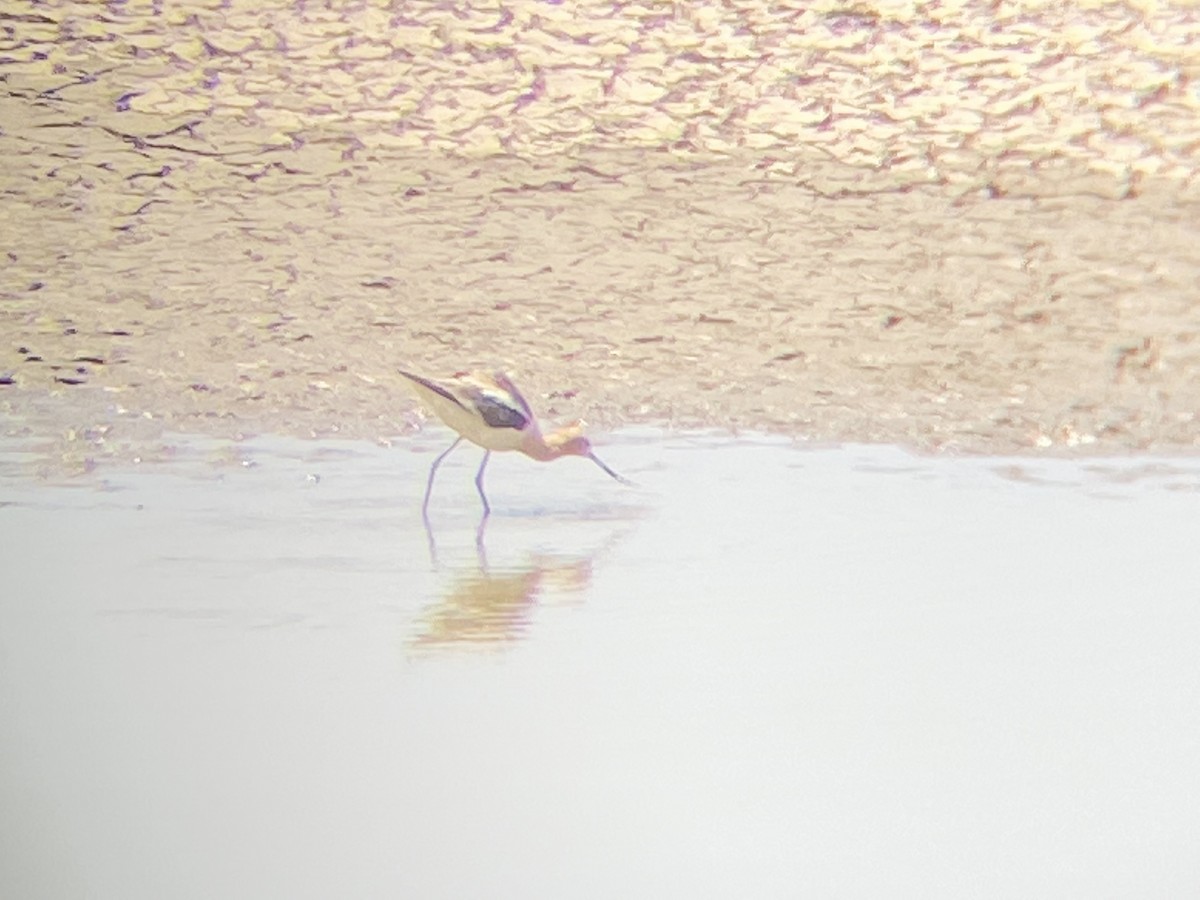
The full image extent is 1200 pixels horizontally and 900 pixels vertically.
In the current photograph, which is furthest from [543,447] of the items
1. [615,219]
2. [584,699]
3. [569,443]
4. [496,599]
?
[615,219]

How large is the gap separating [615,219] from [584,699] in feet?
4.24

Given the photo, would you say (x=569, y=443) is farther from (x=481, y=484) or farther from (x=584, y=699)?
(x=584, y=699)

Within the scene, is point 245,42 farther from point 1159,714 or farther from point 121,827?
point 1159,714

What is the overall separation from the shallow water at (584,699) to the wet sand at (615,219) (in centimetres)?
39

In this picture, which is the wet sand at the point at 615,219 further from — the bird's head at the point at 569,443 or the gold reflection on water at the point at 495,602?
the gold reflection on water at the point at 495,602

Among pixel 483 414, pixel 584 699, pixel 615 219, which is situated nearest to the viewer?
pixel 584 699

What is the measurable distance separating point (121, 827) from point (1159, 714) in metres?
1.04

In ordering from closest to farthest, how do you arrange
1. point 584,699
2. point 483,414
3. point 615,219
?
point 584,699
point 483,414
point 615,219

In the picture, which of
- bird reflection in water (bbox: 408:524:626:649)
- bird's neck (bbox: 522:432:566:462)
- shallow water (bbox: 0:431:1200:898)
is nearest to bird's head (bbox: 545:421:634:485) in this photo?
bird's neck (bbox: 522:432:566:462)

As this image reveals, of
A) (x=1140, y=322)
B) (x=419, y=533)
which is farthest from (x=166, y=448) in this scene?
(x=1140, y=322)

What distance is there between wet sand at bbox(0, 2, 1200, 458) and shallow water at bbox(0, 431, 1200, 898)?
1.27 ft

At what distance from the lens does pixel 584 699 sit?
2.08m

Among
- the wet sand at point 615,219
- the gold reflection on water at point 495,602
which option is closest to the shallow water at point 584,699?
the gold reflection on water at point 495,602

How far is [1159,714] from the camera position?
212 cm
